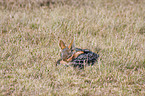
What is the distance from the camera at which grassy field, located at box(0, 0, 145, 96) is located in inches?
119

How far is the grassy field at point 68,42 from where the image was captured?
3029 millimetres

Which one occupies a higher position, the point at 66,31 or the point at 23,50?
the point at 66,31

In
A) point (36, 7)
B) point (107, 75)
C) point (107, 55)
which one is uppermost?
point (36, 7)

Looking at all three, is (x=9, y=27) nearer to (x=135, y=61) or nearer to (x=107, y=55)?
(x=107, y=55)

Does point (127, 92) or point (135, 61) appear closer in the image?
point (127, 92)

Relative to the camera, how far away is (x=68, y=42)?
14.7 ft

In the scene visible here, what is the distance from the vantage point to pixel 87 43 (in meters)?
4.34

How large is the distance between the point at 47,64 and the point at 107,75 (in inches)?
46.2

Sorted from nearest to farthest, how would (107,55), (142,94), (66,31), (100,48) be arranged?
(142,94)
(107,55)
(100,48)
(66,31)

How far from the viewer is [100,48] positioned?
417 centimetres

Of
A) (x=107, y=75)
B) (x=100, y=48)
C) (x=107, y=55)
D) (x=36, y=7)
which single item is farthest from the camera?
(x=36, y=7)

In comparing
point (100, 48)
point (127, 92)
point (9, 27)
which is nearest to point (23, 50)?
point (9, 27)

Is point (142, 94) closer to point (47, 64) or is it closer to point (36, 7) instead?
point (47, 64)

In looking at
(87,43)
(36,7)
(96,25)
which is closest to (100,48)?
(87,43)
